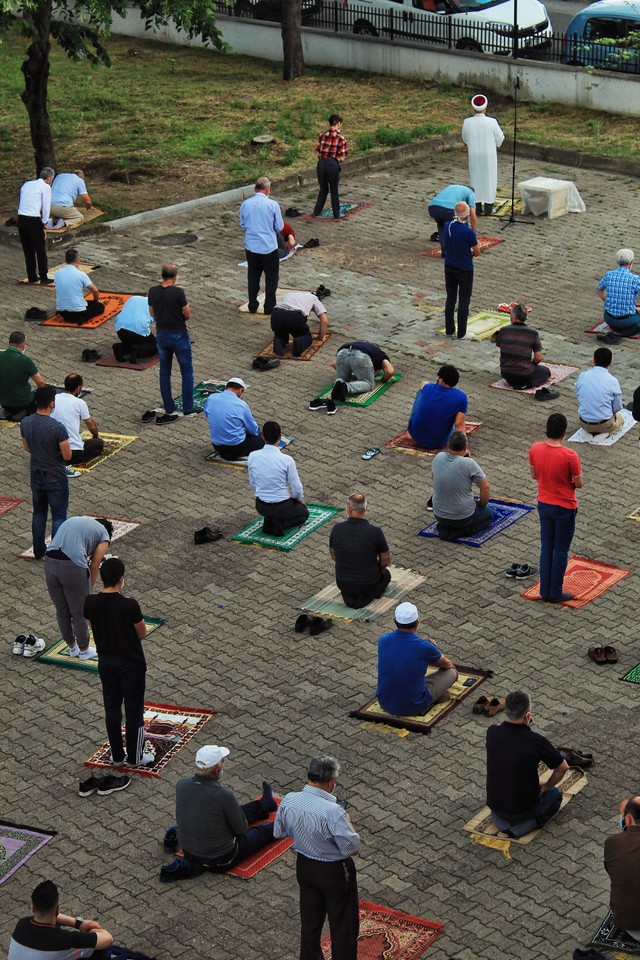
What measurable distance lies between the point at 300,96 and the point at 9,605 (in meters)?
20.5

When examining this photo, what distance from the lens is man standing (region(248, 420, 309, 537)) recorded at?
16203 millimetres

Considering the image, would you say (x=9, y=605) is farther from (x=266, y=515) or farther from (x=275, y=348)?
(x=275, y=348)

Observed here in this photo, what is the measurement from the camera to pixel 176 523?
672 inches

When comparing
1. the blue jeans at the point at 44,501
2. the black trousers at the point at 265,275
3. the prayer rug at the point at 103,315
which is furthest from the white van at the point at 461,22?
the blue jeans at the point at 44,501

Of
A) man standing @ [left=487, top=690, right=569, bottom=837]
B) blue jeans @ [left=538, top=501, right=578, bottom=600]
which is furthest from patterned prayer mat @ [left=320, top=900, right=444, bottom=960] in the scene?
blue jeans @ [left=538, top=501, right=578, bottom=600]

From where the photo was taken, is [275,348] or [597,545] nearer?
[597,545]

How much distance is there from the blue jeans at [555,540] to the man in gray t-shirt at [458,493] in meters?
1.21

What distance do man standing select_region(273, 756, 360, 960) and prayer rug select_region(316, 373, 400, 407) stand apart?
A: 33.1 feet

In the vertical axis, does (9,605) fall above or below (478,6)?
below

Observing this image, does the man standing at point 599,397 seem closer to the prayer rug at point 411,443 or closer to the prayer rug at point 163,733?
the prayer rug at point 411,443

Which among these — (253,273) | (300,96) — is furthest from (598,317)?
(300,96)

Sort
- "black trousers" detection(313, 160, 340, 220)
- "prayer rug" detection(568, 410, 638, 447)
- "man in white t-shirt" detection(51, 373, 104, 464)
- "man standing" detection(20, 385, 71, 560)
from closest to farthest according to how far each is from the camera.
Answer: "man standing" detection(20, 385, 71, 560), "man in white t-shirt" detection(51, 373, 104, 464), "prayer rug" detection(568, 410, 638, 447), "black trousers" detection(313, 160, 340, 220)

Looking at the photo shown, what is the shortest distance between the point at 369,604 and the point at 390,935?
15.9 ft

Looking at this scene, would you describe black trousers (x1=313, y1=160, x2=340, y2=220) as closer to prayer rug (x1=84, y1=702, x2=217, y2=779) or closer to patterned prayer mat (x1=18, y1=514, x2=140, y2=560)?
patterned prayer mat (x1=18, y1=514, x2=140, y2=560)
